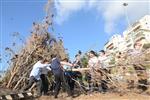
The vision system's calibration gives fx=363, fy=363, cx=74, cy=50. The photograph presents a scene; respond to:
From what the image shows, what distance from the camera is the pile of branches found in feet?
46.3

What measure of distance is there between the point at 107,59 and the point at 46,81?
2381 millimetres

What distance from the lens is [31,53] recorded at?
1439 cm

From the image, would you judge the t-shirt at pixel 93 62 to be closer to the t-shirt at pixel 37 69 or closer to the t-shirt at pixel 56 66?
the t-shirt at pixel 56 66

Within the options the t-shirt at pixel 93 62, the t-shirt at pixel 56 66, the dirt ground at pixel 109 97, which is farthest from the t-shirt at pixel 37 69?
the t-shirt at pixel 93 62

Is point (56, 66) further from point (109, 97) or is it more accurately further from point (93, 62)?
point (109, 97)

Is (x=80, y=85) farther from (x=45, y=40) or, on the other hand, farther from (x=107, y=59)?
(x=45, y=40)

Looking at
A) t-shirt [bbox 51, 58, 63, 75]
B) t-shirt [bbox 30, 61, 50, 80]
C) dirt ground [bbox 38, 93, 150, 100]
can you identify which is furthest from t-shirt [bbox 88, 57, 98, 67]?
t-shirt [bbox 30, 61, 50, 80]

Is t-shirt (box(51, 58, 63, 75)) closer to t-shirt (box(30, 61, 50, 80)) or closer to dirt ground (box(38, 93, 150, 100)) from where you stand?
t-shirt (box(30, 61, 50, 80))

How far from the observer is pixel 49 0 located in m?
15.2

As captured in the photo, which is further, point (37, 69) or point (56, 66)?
point (37, 69)

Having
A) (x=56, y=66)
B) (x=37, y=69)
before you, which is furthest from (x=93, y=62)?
(x=37, y=69)

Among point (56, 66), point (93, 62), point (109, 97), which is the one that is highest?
point (93, 62)

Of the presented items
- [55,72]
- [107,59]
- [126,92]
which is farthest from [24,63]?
[126,92]

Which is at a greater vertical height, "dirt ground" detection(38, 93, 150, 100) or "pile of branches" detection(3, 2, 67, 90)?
"pile of branches" detection(3, 2, 67, 90)
